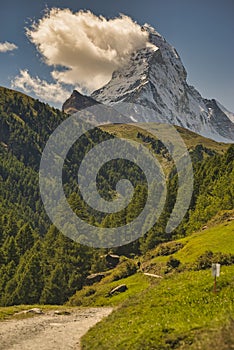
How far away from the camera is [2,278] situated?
8638 cm

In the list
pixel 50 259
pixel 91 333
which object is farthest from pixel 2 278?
pixel 91 333

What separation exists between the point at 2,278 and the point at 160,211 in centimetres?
5146

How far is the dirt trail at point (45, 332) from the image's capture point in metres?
27.3

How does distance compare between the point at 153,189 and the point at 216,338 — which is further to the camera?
the point at 153,189

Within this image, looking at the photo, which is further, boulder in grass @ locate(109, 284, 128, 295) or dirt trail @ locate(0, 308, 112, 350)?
boulder in grass @ locate(109, 284, 128, 295)

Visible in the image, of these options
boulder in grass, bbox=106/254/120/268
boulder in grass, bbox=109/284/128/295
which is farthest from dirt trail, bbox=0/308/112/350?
boulder in grass, bbox=106/254/120/268

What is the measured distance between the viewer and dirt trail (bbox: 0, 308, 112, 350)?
89.6 feet

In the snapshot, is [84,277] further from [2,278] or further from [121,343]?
[121,343]

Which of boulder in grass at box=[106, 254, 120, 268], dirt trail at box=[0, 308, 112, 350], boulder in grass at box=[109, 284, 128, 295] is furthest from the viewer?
boulder in grass at box=[106, 254, 120, 268]

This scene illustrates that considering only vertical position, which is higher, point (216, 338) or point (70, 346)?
point (216, 338)

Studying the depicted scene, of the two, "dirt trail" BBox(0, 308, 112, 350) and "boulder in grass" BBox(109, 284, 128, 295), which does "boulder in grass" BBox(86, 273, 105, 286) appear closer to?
"boulder in grass" BBox(109, 284, 128, 295)

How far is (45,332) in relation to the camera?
32.7 metres

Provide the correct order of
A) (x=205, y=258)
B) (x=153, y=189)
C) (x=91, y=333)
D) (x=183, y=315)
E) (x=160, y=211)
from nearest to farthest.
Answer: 1. (x=183, y=315)
2. (x=91, y=333)
3. (x=205, y=258)
4. (x=160, y=211)
5. (x=153, y=189)

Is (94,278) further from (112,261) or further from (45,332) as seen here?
(45,332)
